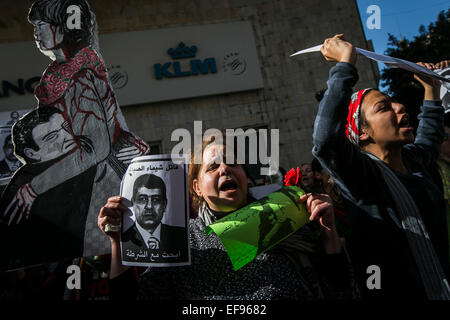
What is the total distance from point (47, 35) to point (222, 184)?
1.74 metres

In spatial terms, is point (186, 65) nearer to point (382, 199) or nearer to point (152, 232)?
point (382, 199)

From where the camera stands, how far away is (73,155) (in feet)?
7.41

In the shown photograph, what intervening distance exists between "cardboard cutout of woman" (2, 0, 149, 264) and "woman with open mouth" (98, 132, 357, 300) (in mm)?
853

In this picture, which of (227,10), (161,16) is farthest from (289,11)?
(161,16)

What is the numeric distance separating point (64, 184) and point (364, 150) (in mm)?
1769

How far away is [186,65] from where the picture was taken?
1032 centimetres

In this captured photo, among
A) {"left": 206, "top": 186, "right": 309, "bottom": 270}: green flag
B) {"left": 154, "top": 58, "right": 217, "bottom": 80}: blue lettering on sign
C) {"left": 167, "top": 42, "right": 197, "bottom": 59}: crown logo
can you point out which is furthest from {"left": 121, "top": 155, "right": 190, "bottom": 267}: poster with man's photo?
{"left": 167, "top": 42, "right": 197, "bottom": 59}: crown logo

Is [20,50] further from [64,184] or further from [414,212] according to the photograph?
[414,212]

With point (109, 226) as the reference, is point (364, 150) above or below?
above

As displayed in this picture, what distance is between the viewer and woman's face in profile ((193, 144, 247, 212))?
59.2 inches

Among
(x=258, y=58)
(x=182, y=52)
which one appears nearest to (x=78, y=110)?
(x=182, y=52)

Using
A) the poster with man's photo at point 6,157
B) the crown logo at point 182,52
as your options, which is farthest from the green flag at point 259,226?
the crown logo at point 182,52

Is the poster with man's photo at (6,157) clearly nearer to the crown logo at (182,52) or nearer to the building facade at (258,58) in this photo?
the building facade at (258,58)

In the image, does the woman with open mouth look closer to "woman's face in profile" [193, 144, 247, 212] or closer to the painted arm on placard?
"woman's face in profile" [193, 144, 247, 212]
